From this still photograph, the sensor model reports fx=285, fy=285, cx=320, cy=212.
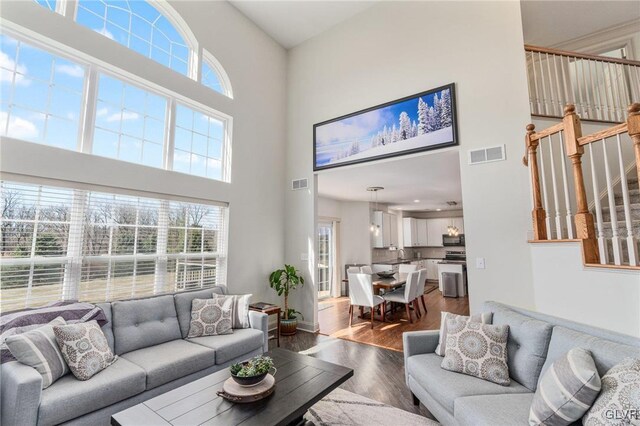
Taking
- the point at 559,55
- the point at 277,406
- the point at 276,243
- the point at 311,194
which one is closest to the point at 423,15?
the point at 559,55

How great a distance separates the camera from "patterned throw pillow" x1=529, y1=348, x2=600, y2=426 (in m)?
1.35

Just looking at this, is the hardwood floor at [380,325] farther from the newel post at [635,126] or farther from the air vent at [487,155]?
the newel post at [635,126]

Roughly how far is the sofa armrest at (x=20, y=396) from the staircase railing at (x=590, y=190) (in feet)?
13.0

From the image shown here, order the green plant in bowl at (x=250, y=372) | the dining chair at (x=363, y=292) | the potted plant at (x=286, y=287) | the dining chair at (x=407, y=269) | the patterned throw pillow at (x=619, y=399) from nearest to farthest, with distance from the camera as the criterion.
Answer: the patterned throw pillow at (x=619, y=399) → the green plant in bowl at (x=250, y=372) → the potted plant at (x=286, y=287) → the dining chair at (x=363, y=292) → the dining chair at (x=407, y=269)

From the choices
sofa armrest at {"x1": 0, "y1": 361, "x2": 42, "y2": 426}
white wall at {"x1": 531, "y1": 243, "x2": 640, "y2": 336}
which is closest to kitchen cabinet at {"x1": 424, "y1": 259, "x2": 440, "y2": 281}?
white wall at {"x1": 531, "y1": 243, "x2": 640, "y2": 336}

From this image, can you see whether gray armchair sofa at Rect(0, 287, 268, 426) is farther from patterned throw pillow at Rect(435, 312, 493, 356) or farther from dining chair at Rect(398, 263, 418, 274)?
dining chair at Rect(398, 263, 418, 274)

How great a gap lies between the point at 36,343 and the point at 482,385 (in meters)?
3.12

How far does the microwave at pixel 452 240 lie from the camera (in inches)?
383

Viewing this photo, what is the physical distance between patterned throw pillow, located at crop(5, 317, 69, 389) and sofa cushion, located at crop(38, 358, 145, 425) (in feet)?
0.25

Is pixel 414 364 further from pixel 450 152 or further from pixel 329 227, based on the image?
pixel 329 227

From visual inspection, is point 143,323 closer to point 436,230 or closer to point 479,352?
point 479,352

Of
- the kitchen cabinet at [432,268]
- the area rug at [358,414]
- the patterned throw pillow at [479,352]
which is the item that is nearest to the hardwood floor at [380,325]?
the area rug at [358,414]

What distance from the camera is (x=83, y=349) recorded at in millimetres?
2176

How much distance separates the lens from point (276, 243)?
507 centimetres
